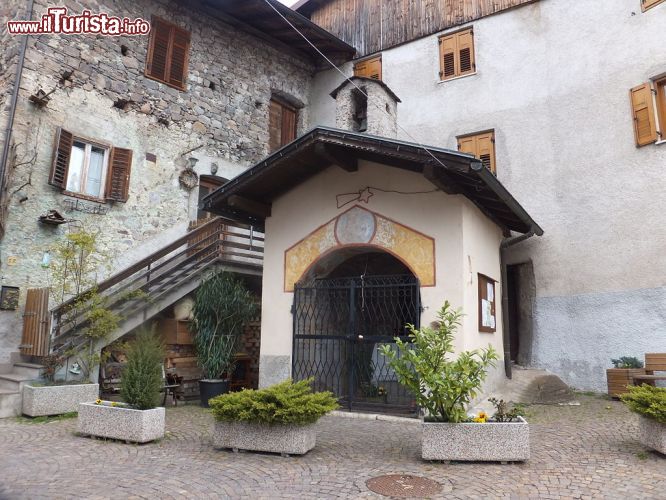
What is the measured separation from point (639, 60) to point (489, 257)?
16.7ft

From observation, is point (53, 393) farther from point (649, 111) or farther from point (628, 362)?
point (649, 111)

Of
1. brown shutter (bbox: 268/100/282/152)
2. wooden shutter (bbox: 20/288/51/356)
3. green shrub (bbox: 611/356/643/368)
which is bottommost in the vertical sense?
green shrub (bbox: 611/356/643/368)

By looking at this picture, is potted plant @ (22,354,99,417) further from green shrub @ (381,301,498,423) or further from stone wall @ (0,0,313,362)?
green shrub @ (381,301,498,423)

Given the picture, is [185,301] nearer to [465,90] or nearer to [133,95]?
[133,95]

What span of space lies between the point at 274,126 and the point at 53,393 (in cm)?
937

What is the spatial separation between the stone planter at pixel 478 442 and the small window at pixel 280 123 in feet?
34.0

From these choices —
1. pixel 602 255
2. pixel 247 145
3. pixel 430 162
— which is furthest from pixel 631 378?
pixel 247 145

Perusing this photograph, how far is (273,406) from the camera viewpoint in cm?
516

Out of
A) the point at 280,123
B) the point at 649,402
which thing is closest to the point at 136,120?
the point at 280,123

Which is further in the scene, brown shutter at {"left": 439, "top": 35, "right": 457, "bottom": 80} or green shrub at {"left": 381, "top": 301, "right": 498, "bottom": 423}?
brown shutter at {"left": 439, "top": 35, "right": 457, "bottom": 80}

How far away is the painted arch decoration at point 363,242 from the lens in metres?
7.59

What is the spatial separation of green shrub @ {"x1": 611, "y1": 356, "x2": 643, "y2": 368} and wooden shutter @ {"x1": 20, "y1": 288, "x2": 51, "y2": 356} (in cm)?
942

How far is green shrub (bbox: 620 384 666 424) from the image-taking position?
16.6 ft

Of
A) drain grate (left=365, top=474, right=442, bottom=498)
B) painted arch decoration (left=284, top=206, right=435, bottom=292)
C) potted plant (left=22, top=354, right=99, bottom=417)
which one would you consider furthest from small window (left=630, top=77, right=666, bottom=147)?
potted plant (left=22, top=354, right=99, bottom=417)
